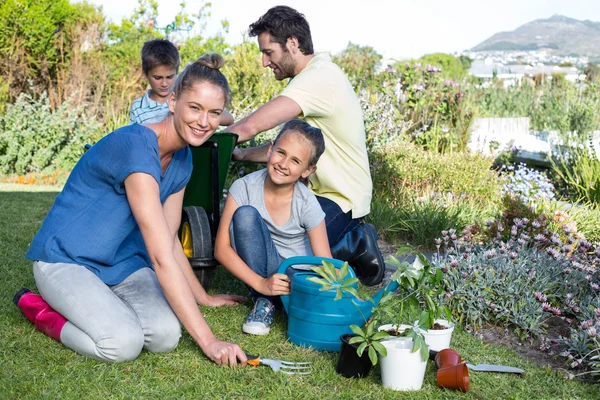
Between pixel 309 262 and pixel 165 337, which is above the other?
pixel 309 262

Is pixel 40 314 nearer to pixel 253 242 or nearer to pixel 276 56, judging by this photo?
pixel 253 242

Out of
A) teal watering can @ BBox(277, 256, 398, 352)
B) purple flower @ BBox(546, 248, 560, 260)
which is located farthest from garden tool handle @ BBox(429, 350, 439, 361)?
purple flower @ BBox(546, 248, 560, 260)

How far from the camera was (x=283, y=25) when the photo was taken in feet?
11.9

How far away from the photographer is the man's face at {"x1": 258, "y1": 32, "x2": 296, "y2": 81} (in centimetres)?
371

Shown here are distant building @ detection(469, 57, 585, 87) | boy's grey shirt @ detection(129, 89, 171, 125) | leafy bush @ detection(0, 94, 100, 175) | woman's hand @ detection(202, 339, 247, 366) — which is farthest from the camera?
distant building @ detection(469, 57, 585, 87)

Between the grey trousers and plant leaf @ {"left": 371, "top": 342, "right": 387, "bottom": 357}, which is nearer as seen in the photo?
plant leaf @ {"left": 371, "top": 342, "right": 387, "bottom": 357}

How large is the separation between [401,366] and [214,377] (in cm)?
69

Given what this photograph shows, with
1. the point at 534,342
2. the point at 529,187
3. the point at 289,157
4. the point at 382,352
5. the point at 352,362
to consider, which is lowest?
the point at 534,342

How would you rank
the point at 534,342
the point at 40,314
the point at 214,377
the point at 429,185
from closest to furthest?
the point at 214,377, the point at 40,314, the point at 534,342, the point at 429,185

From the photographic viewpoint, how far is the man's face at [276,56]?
3709 mm

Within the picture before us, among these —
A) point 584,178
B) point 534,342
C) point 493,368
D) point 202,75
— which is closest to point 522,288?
point 534,342

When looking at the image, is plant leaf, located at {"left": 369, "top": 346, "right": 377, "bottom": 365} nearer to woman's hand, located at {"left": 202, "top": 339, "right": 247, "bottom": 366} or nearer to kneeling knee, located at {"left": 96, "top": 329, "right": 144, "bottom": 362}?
woman's hand, located at {"left": 202, "top": 339, "right": 247, "bottom": 366}

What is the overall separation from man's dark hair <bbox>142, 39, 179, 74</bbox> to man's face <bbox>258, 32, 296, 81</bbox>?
95 centimetres

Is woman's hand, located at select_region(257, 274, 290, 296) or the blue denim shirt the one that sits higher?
the blue denim shirt
